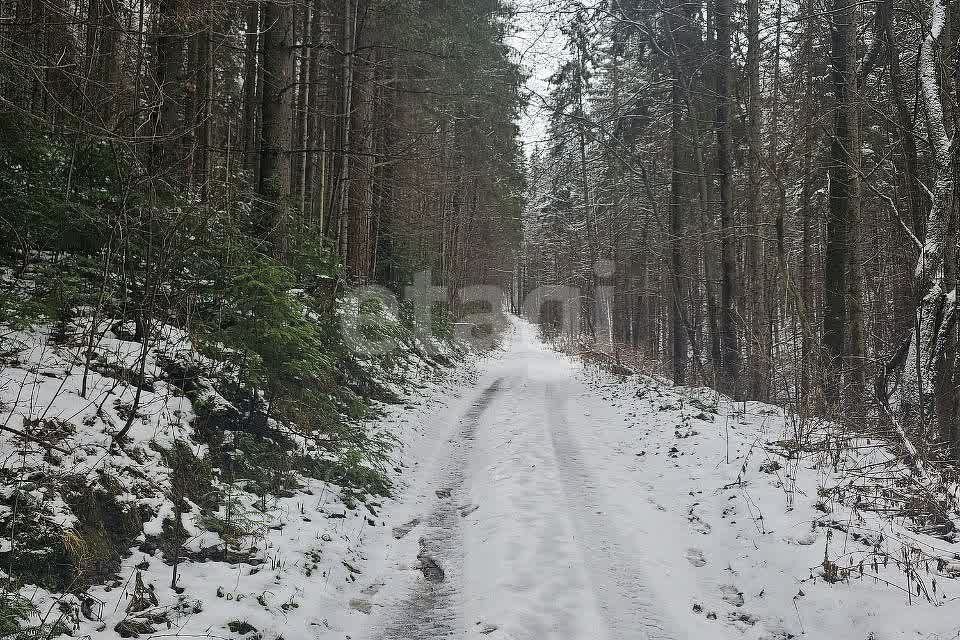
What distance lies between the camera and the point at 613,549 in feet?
17.5

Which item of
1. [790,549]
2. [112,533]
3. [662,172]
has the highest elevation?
[662,172]

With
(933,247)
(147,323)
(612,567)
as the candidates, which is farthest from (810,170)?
(147,323)

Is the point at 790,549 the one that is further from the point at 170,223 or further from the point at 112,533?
the point at 170,223

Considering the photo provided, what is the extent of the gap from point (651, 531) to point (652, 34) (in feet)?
35.2

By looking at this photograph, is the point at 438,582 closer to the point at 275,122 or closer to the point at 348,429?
the point at 348,429

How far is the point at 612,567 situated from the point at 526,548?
82 cm

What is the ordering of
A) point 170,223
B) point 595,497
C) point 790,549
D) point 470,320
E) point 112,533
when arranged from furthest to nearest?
point 470,320 → point 595,497 → point 170,223 → point 790,549 → point 112,533

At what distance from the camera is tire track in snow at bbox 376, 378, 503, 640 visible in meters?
4.17

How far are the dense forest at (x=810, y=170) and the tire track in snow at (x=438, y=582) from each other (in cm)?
467

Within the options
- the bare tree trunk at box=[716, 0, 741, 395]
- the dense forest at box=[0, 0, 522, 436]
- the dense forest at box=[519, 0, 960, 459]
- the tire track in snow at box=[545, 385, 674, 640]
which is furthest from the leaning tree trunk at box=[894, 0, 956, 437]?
the bare tree trunk at box=[716, 0, 741, 395]

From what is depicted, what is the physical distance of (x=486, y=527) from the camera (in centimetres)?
588

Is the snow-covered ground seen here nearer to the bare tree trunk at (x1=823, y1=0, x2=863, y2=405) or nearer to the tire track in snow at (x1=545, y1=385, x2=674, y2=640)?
the tire track in snow at (x1=545, y1=385, x2=674, y2=640)

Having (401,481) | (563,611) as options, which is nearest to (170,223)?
(401,481)

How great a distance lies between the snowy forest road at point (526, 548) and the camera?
417 centimetres
